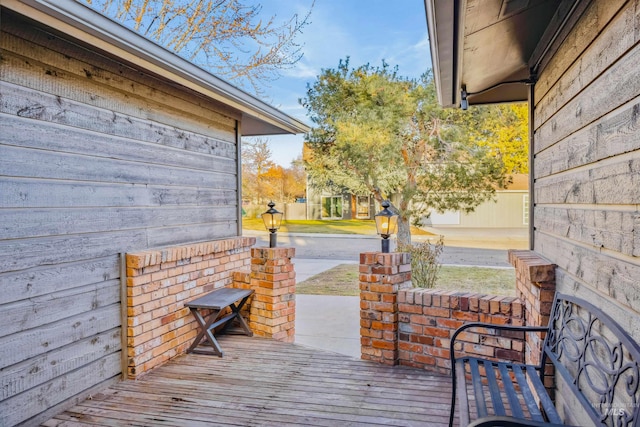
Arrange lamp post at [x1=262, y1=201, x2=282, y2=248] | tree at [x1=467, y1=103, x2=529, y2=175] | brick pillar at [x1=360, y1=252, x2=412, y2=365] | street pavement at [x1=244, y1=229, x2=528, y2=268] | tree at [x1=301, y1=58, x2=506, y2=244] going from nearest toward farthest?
brick pillar at [x1=360, y1=252, x2=412, y2=365] < lamp post at [x1=262, y1=201, x2=282, y2=248] < tree at [x1=467, y1=103, x2=529, y2=175] < tree at [x1=301, y1=58, x2=506, y2=244] < street pavement at [x1=244, y1=229, x2=528, y2=268]

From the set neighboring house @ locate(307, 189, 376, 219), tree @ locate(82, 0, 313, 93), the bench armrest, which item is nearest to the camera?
the bench armrest

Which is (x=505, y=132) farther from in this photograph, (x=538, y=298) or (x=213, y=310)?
(x=213, y=310)

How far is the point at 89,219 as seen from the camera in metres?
2.61

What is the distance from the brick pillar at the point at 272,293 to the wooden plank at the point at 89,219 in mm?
674

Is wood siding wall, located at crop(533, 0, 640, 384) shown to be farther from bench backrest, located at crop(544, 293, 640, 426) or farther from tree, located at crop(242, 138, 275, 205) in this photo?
tree, located at crop(242, 138, 275, 205)

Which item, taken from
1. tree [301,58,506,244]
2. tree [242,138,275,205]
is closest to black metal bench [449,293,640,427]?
tree [301,58,506,244]

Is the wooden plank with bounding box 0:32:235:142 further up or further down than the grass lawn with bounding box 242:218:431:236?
further up

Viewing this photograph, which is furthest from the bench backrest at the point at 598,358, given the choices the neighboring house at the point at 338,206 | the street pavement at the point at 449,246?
the neighboring house at the point at 338,206

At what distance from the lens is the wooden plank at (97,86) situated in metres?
2.23

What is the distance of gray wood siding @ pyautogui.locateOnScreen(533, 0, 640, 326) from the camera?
1.33m

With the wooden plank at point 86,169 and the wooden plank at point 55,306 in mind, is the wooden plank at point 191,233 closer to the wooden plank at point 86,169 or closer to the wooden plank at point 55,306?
the wooden plank at point 86,169

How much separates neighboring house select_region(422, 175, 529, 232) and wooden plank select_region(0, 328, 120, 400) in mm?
17882

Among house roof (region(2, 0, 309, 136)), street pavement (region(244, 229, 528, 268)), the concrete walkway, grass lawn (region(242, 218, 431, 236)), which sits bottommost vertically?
the concrete walkway

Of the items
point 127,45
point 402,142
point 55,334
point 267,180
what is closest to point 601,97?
point 127,45
